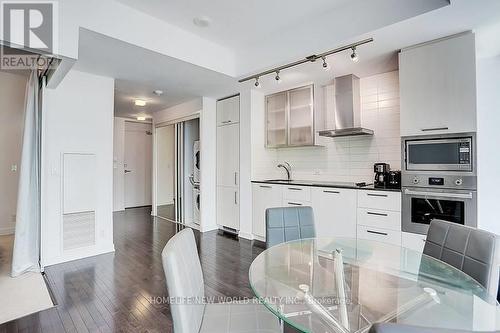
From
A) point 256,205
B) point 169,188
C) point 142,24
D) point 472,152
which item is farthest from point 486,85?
point 169,188

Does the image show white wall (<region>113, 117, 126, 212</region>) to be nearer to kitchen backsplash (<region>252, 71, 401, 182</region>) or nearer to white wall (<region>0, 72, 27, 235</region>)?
white wall (<region>0, 72, 27, 235</region>)

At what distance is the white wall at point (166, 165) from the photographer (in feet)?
22.2

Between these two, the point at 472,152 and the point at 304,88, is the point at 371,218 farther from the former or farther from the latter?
the point at 304,88

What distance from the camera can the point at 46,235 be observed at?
3061mm

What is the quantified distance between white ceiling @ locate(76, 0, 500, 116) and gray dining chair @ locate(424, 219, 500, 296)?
1691mm

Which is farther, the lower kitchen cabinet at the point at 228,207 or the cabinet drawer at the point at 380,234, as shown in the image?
the lower kitchen cabinet at the point at 228,207

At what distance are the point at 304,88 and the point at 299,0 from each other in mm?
1545

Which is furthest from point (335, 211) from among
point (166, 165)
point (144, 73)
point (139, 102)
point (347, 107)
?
point (166, 165)

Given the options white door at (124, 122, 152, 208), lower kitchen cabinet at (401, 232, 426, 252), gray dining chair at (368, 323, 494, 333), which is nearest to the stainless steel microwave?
lower kitchen cabinet at (401, 232, 426, 252)

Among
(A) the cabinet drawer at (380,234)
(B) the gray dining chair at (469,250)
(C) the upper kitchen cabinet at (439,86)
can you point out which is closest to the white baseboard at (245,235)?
(A) the cabinet drawer at (380,234)

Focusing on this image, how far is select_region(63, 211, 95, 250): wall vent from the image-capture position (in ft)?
10.6

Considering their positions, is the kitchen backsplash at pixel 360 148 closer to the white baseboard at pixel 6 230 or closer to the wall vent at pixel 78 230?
the wall vent at pixel 78 230

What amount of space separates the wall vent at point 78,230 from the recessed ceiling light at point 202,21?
275cm

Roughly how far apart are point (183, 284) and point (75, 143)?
10.1ft
